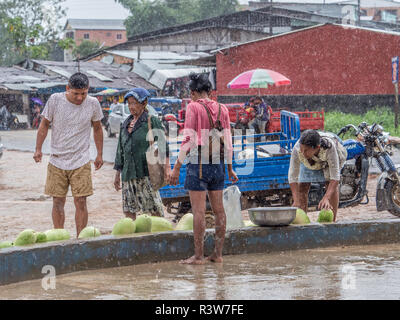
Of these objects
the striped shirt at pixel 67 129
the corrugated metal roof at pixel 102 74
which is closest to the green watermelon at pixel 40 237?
the striped shirt at pixel 67 129

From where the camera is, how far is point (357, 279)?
4.96 metres

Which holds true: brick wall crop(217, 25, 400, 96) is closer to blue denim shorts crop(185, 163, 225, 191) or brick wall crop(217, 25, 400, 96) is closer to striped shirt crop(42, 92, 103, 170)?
striped shirt crop(42, 92, 103, 170)

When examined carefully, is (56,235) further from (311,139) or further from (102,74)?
(102,74)

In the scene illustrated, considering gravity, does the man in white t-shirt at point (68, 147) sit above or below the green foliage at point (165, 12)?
below

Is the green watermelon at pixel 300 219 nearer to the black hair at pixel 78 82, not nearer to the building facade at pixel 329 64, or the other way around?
the black hair at pixel 78 82

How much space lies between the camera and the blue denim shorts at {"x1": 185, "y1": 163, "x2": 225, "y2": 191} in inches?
211

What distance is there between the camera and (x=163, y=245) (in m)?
5.59

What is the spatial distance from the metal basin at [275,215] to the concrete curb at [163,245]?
92mm

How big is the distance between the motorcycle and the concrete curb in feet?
5.64

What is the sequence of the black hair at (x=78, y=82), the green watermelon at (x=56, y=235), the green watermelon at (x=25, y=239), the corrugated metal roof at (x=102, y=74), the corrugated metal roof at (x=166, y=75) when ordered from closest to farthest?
the green watermelon at (x=25, y=239) < the green watermelon at (x=56, y=235) < the black hair at (x=78, y=82) < the corrugated metal roof at (x=166, y=75) < the corrugated metal roof at (x=102, y=74)

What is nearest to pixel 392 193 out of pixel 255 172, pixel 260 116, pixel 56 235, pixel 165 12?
pixel 255 172

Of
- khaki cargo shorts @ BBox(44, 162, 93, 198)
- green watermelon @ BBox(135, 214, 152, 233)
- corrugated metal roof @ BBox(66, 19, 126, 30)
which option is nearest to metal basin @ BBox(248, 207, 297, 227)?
green watermelon @ BBox(135, 214, 152, 233)

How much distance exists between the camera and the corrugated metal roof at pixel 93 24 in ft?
276

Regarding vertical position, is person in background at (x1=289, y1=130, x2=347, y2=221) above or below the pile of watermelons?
above
